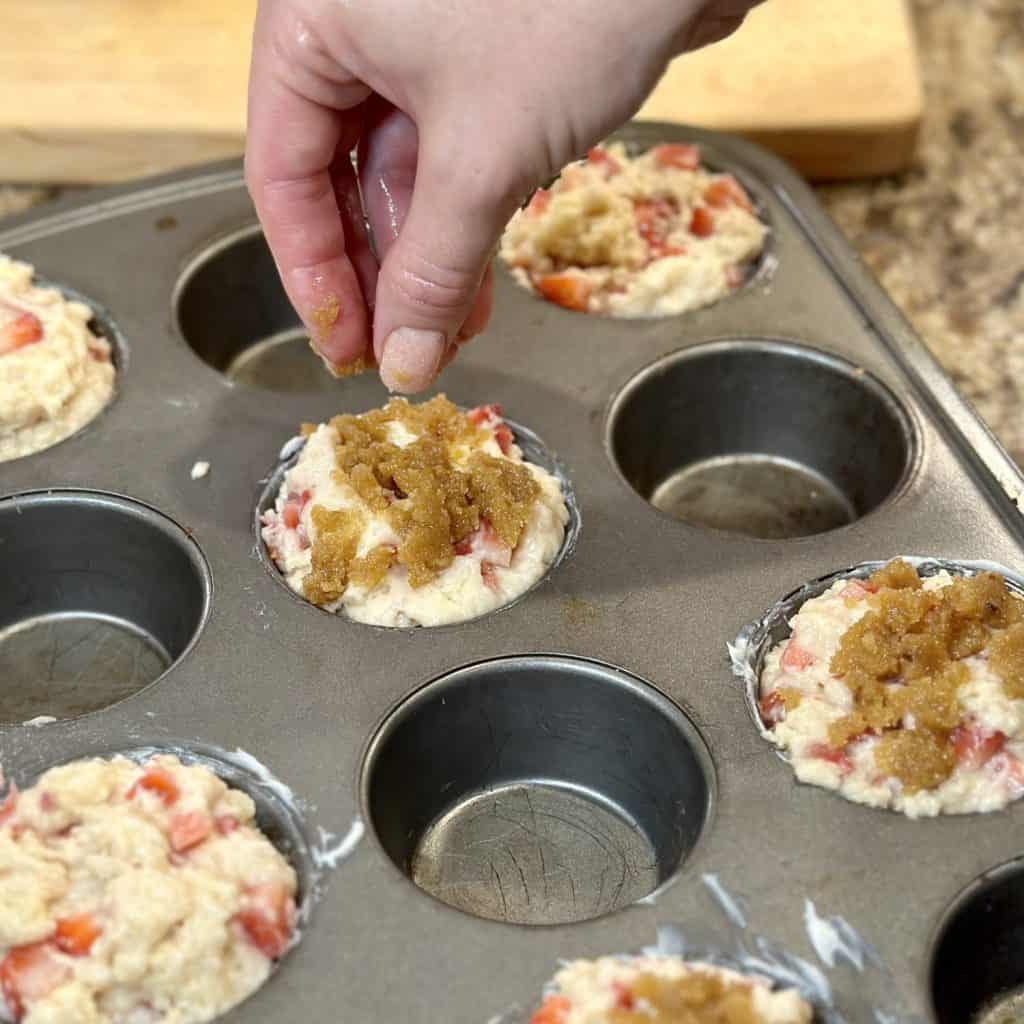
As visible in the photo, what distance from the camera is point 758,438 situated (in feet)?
10.1

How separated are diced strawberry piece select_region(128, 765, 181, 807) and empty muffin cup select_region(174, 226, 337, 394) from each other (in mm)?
1237

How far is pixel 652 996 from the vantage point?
70.6 inches

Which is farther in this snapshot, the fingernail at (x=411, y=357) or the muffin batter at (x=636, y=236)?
the muffin batter at (x=636, y=236)

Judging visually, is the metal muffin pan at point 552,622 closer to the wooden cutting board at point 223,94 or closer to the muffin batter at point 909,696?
the muffin batter at point 909,696

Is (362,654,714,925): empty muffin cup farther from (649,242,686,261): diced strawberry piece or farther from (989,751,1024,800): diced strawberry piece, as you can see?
Answer: (649,242,686,261): diced strawberry piece

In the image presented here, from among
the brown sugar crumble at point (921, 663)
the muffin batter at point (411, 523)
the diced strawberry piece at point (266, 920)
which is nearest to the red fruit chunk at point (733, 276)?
the muffin batter at point (411, 523)

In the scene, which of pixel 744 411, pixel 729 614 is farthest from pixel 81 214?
pixel 729 614

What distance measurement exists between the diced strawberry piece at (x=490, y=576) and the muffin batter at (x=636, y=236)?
33.0 inches

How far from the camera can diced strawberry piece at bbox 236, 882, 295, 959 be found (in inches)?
75.1

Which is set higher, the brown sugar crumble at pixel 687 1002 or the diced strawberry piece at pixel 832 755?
the diced strawberry piece at pixel 832 755

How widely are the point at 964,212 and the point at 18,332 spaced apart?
2.41 metres

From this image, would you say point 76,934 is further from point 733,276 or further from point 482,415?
point 733,276

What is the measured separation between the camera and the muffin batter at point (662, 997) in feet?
5.82

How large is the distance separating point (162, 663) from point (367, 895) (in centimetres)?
92
